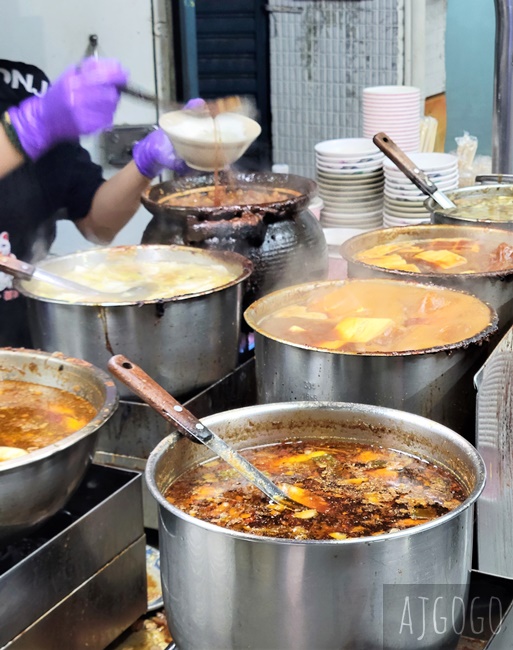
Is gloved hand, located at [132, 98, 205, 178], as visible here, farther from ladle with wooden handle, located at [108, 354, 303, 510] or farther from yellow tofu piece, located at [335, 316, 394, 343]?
ladle with wooden handle, located at [108, 354, 303, 510]

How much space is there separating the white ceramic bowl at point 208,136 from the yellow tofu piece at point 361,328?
0.87 metres

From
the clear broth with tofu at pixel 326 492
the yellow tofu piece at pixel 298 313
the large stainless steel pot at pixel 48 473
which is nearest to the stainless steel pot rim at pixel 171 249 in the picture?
the yellow tofu piece at pixel 298 313

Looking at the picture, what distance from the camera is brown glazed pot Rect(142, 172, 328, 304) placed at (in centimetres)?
212

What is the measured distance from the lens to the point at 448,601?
1.09 metres

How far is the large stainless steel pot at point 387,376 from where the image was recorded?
4.84 feet

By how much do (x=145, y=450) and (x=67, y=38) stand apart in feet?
9.72

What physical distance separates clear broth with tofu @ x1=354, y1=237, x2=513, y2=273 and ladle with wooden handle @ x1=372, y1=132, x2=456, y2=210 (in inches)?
8.1

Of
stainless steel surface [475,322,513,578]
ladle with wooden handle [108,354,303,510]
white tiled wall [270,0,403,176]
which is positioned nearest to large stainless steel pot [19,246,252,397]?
ladle with wooden handle [108,354,303,510]

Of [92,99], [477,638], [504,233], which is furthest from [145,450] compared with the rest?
[92,99]

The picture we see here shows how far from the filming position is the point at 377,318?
178cm

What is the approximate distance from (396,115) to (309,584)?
2.94 m

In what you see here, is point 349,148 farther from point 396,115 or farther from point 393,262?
point 393,262

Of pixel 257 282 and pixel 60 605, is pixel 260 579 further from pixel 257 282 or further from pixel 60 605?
pixel 257 282

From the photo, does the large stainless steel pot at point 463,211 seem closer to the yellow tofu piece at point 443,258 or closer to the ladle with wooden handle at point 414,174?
the ladle with wooden handle at point 414,174
